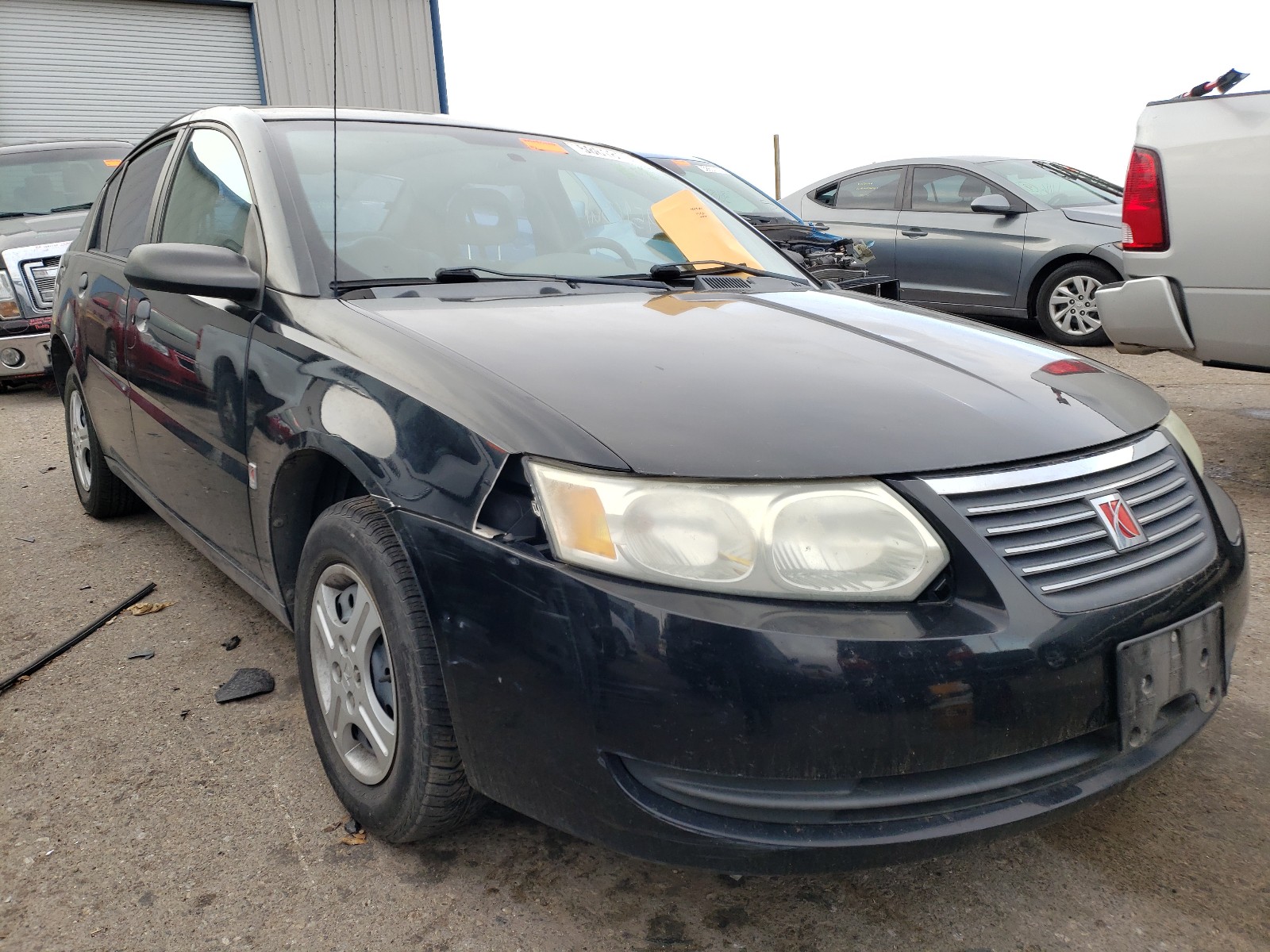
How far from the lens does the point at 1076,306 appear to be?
764 cm

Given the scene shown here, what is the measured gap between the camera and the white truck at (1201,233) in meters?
3.79

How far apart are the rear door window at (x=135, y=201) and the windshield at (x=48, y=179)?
476 centimetres

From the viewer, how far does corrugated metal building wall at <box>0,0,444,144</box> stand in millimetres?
14805

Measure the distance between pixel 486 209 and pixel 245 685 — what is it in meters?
1.36

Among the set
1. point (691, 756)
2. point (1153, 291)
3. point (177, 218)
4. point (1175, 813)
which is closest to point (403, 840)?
point (691, 756)

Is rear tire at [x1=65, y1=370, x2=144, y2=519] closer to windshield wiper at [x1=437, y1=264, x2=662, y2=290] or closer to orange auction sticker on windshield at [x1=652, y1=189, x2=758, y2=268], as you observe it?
windshield wiper at [x1=437, y1=264, x2=662, y2=290]

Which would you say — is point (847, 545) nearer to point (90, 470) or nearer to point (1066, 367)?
point (1066, 367)

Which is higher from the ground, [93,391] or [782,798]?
[93,391]

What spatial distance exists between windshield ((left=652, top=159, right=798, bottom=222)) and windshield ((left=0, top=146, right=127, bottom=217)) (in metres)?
4.37

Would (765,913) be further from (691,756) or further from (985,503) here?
(985,503)

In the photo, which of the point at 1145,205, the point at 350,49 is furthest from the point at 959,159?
the point at 350,49

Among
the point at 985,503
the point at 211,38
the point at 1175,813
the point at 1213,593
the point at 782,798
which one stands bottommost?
the point at 1175,813

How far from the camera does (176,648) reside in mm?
2922

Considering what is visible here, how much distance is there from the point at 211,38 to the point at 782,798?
17.4 meters
